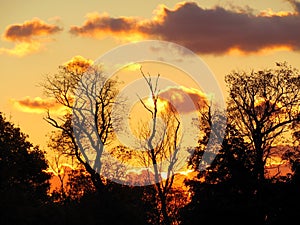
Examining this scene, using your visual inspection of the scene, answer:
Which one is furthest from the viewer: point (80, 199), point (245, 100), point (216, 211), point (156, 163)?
point (156, 163)

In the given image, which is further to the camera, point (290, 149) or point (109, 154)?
point (109, 154)

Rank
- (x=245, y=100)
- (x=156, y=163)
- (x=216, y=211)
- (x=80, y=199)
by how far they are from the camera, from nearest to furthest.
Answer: (x=216, y=211)
(x=80, y=199)
(x=245, y=100)
(x=156, y=163)

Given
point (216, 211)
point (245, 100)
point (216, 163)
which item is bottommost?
point (216, 211)

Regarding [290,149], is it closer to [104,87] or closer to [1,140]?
[104,87]

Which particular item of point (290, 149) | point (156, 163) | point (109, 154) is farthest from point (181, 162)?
point (290, 149)

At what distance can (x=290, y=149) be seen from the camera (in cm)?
7975

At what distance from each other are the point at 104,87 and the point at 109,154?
23.2 ft

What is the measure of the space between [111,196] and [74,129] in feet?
47.5

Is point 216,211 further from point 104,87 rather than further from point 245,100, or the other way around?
point 104,87

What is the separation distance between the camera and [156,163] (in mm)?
90750

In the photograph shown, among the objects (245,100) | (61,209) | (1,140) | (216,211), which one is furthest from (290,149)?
(1,140)

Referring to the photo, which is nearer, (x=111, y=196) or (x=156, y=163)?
(x=111, y=196)

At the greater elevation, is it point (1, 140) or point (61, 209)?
point (1, 140)

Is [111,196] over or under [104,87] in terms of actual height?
under
